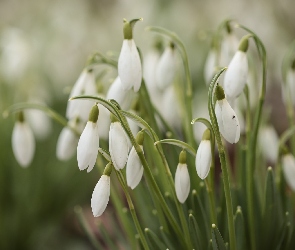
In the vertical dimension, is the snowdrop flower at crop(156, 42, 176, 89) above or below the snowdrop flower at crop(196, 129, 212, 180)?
above

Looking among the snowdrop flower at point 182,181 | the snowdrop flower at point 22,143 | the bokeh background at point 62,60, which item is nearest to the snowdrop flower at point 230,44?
the bokeh background at point 62,60

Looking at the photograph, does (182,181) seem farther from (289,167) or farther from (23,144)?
(23,144)

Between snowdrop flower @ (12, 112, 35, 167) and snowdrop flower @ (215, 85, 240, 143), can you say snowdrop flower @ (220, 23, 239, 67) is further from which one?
snowdrop flower @ (12, 112, 35, 167)

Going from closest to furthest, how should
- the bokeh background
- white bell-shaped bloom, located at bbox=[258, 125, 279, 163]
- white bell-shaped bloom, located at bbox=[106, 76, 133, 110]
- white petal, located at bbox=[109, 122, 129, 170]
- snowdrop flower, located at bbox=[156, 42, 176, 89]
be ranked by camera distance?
white petal, located at bbox=[109, 122, 129, 170] → white bell-shaped bloom, located at bbox=[106, 76, 133, 110] → snowdrop flower, located at bbox=[156, 42, 176, 89] → white bell-shaped bloom, located at bbox=[258, 125, 279, 163] → the bokeh background

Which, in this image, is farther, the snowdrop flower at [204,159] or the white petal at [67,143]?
the white petal at [67,143]

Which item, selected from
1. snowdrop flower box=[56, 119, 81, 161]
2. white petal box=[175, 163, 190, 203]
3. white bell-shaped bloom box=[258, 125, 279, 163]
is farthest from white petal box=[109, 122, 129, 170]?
white bell-shaped bloom box=[258, 125, 279, 163]

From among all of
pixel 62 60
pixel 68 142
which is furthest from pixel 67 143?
pixel 62 60

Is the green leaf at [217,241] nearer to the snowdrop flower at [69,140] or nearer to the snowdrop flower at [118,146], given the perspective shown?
the snowdrop flower at [118,146]
